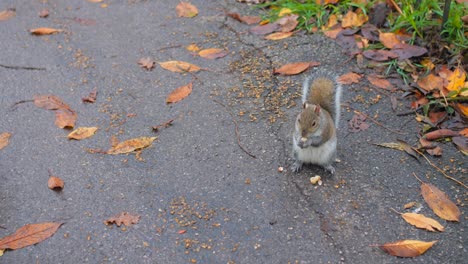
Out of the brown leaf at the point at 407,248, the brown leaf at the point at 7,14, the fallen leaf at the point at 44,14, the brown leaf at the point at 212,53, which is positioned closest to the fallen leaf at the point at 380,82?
the brown leaf at the point at 212,53

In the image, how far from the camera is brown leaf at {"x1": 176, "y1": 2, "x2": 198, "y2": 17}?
15.4 ft

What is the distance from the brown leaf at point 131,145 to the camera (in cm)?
317

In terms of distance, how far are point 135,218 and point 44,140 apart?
100 centimetres

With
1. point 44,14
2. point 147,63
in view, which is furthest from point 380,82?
point 44,14

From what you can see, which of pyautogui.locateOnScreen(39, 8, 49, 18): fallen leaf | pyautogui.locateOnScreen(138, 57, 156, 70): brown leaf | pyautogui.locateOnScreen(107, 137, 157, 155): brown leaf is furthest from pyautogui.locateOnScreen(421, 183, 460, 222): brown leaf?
pyautogui.locateOnScreen(39, 8, 49, 18): fallen leaf

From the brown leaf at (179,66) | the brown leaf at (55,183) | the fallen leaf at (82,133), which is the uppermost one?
the brown leaf at (179,66)

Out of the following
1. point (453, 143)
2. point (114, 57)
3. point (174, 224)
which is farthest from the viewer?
point (114, 57)

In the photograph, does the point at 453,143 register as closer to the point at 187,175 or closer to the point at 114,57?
the point at 187,175

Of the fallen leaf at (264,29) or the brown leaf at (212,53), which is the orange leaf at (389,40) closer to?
the fallen leaf at (264,29)

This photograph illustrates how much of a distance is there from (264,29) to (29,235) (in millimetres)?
2542

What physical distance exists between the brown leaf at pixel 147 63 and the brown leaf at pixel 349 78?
144cm

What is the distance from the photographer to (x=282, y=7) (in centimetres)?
452

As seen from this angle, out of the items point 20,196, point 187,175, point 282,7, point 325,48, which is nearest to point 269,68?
point 325,48

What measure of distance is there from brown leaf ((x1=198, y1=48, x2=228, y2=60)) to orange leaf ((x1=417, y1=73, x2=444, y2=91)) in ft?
4.91
